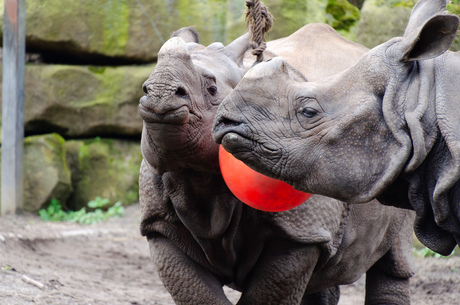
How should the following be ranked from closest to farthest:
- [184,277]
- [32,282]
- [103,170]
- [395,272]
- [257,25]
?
[257,25] → [184,277] → [395,272] → [32,282] → [103,170]

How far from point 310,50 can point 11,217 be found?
4743 mm

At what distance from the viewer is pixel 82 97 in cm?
858

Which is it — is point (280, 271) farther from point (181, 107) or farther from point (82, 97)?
point (82, 97)

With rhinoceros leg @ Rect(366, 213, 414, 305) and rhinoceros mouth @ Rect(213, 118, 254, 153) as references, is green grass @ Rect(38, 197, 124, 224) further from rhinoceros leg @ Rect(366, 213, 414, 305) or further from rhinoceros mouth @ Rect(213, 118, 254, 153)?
rhinoceros mouth @ Rect(213, 118, 254, 153)

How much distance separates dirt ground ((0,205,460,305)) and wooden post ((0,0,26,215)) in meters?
0.31

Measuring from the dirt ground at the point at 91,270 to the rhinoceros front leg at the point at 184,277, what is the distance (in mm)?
1344

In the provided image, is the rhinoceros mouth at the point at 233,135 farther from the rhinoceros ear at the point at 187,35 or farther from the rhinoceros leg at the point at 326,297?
the rhinoceros leg at the point at 326,297

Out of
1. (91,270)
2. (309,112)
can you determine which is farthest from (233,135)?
(91,270)

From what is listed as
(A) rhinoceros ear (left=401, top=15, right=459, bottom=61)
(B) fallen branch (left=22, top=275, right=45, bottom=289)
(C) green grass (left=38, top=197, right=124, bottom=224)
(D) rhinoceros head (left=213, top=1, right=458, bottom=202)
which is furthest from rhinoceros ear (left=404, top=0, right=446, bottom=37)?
(C) green grass (left=38, top=197, right=124, bottom=224)

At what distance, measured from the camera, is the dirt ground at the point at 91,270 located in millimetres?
5008

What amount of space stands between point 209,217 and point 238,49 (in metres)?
0.83

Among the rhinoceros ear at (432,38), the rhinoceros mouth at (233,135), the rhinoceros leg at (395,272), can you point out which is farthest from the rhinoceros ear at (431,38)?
the rhinoceros leg at (395,272)

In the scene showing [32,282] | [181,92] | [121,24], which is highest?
[181,92]

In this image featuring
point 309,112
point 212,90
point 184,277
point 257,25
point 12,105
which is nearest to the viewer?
point 309,112
